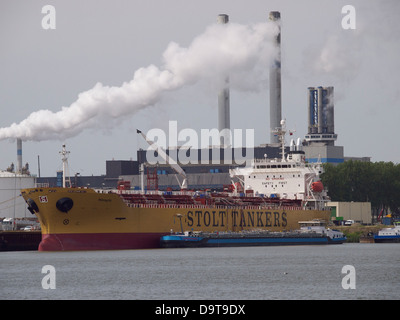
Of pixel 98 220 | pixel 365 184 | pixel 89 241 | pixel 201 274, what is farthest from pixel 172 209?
pixel 365 184

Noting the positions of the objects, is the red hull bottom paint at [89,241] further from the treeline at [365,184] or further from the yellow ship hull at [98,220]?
the treeline at [365,184]

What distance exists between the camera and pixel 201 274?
2682 inches

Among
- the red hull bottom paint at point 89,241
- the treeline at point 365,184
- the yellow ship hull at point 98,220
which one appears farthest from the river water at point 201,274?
the treeline at point 365,184

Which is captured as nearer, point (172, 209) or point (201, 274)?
point (201, 274)

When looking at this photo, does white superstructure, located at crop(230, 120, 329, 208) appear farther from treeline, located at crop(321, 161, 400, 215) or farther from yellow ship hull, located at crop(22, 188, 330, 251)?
treeline, located at crop(321, 161, 400, 215)

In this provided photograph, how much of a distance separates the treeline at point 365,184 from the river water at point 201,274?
6805 centimetres

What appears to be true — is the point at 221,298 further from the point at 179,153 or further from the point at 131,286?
the point at 179,153

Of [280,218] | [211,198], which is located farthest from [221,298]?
[280,218]

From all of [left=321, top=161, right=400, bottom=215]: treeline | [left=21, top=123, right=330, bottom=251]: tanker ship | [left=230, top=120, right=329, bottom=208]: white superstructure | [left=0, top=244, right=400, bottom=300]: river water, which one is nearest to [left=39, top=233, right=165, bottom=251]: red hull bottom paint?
[left=21, top=123, right=330, bottom=251]: tanker ship

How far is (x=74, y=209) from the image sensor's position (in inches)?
3546

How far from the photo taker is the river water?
5794cm

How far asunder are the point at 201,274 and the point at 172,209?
1199 inches

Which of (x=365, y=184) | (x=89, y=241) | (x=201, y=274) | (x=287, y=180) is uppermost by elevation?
(x=287, y=180)

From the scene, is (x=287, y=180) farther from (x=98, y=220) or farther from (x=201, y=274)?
(x=201, y=274)
